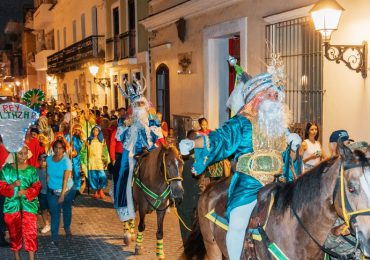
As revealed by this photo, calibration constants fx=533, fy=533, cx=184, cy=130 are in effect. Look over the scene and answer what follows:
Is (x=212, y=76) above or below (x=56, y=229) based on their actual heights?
above

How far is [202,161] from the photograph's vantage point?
488 centimetres

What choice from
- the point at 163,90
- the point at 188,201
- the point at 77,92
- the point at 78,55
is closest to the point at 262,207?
the point at 188,201

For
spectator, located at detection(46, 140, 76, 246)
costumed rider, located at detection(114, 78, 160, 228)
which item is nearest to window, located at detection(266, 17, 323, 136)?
costumed rider, located at detection(114, 78, 160, 228)

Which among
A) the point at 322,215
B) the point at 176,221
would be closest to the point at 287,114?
the point at 322,215

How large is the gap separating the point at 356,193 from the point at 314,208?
0.53 meters

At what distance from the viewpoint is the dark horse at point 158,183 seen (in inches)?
293

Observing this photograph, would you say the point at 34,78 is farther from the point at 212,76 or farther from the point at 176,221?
the point at 176,221

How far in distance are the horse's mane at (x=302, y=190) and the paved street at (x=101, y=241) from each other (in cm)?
314


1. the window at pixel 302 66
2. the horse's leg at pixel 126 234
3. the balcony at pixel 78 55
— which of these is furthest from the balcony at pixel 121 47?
the horse's leg at pixel 126 234

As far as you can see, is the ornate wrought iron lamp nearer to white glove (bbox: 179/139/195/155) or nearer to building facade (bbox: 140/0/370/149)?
building facade (bbox: 140/0/370/149)

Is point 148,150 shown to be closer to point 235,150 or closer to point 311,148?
point 311,148

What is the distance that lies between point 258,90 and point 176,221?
5653 millimetres

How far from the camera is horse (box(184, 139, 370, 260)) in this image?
340 cm

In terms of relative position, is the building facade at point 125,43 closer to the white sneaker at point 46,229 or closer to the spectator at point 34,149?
the spectator at point 34,149
